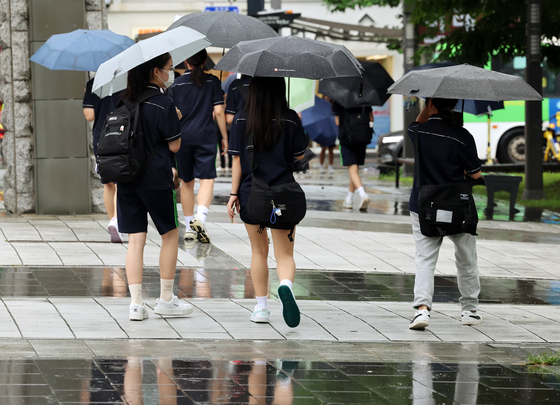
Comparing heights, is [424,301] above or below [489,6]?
below

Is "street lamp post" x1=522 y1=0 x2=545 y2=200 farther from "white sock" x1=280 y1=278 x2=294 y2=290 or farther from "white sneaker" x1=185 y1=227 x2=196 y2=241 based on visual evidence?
"white sock" x1=280 y1=278 x2=294 y2=290

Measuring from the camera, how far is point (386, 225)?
37.8 ft

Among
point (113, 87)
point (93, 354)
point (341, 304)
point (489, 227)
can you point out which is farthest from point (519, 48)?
point (93, 354)

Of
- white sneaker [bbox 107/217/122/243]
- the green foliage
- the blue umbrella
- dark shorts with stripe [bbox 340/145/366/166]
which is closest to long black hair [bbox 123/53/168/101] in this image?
the green foliage

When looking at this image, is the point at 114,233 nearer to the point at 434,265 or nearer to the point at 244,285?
the point at 244,285

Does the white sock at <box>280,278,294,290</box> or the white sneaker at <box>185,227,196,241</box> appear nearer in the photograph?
the white sock at <box>280,278,294,290</box>

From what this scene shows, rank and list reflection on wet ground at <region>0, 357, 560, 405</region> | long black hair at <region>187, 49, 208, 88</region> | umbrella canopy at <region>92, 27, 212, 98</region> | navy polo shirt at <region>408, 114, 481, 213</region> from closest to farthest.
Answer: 1. reflection on wet ground at <region>0, 357, 560, 405</region>
2. umbrella canopy at <region>92, 27, 212, 98</region>
3. navy polo shirt at <region>408, 114, 481, 213</region>
4. long black hair at <region>187, 49, 208, 88</region>

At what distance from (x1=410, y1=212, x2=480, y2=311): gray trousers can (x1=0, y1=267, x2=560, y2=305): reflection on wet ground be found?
0.90 meters

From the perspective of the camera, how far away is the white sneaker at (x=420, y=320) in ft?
20.1

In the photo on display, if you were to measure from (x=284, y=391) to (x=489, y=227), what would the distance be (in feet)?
25.4

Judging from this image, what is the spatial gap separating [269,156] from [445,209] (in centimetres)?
130

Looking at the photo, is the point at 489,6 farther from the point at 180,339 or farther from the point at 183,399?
the point at 183,399

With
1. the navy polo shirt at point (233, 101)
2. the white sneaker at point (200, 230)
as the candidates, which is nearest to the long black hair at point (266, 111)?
the navy polo shirt at point (233, 101)

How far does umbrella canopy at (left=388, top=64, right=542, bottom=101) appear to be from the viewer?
5.99 meters
